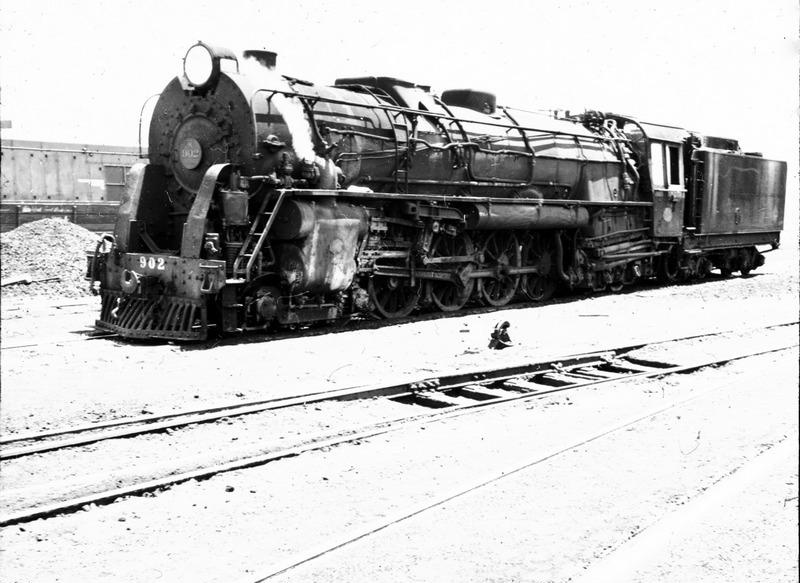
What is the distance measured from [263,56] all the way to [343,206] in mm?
2153

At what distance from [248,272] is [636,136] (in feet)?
33.2

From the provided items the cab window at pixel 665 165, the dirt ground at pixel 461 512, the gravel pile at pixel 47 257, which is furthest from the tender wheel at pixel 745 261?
the dirt ground at pixel 461 512

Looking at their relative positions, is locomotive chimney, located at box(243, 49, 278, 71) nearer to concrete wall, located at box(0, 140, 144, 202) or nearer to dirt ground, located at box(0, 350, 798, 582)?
dirt ground, located at box(0, 350, 798, 582)

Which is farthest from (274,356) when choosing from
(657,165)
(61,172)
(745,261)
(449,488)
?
(745,261)

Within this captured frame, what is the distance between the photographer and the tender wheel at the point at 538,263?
14.7 meters

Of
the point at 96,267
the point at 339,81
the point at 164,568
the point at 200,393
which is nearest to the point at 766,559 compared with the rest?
the point at 164,568

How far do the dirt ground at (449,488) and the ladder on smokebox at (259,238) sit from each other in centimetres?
125

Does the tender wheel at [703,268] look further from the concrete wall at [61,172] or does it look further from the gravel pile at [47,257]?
the concrete wall at [61,172]

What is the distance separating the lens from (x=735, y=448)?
5.64m

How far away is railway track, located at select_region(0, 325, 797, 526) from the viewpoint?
15.5ft

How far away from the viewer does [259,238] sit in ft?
32.9

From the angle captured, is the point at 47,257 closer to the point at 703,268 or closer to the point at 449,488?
the point at 449,488

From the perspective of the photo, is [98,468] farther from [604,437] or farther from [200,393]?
[604,437]

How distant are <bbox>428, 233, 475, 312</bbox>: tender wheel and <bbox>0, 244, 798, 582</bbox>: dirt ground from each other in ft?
13.0
